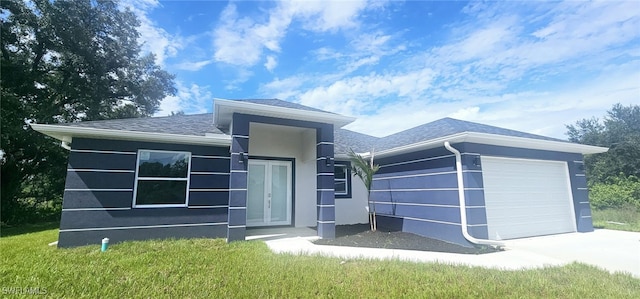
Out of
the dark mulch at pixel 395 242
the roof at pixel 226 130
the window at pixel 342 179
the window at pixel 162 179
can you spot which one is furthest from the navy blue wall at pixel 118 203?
the window at pixel 342 179

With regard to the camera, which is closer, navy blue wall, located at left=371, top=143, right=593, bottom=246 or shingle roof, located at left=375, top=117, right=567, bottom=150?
navy blue wall, located at left=371, top=143, right=593, bottom=246

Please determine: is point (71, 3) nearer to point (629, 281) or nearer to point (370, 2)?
point (370, 2)

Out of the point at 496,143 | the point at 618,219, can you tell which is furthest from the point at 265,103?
the point at 618,219

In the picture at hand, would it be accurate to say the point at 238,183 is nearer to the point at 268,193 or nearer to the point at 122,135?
the point at 268,193

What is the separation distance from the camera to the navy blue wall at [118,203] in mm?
6910

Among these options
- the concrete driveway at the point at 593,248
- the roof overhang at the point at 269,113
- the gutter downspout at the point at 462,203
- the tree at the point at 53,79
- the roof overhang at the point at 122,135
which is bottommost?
the concrete driveway at the point at 593,248

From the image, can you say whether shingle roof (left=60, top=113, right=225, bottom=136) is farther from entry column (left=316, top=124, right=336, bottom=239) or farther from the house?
entry column (left=316, top=124, right=336, bottom=239)

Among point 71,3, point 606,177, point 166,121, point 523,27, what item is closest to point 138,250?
point 166,121

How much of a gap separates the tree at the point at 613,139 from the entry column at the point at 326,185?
79.9 ft

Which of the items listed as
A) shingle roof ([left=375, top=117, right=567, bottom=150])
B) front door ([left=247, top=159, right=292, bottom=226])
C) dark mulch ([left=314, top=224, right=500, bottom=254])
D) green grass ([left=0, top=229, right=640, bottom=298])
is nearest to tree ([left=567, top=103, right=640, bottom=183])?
shingle roof ([left=375, top=117, right=567, bottom=150])

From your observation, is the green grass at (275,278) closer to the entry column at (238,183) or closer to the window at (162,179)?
the entry column at (238,183)

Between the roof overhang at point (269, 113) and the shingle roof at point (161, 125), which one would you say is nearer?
the roof overhang at point (269, 113)

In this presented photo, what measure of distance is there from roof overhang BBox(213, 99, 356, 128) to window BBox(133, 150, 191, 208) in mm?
1695

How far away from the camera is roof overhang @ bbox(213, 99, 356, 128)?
6933 millimetres
